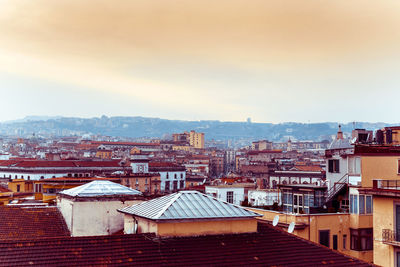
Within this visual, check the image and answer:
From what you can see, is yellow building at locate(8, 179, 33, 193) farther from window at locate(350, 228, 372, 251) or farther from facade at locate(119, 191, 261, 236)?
facade at locate(119, 191, 261, 236)

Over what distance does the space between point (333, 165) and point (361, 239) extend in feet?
16.8

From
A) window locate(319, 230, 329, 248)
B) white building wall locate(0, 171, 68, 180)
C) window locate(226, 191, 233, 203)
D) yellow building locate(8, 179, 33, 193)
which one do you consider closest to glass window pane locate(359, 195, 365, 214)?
window locate(319, 230, 329, 248)

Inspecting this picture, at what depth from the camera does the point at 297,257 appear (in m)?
16.3

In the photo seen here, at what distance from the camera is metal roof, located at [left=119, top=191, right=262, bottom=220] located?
1666 centimetres

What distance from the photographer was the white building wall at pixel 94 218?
2320 cm

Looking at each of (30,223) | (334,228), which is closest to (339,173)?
(334,228)

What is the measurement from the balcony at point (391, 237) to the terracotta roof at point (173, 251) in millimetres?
3660

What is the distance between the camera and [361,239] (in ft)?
86.2

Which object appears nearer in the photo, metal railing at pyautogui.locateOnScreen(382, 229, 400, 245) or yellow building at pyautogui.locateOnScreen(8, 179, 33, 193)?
metal railing at pyautogui.locateOnScreen(382, 229, 400, 245)

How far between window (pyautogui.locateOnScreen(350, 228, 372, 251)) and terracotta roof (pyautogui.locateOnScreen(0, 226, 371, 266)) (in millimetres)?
9549

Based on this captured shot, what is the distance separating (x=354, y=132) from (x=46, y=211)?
806 inches

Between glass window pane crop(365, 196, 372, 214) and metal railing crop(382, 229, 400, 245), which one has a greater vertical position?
glass window pane crop(365, 196, 372, 214)

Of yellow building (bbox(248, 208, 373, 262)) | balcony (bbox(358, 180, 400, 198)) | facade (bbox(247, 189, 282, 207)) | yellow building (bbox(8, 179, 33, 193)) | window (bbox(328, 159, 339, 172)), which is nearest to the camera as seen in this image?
balcony (bbox(358, 180, 400, 198))

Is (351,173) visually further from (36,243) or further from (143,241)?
(36,243)
